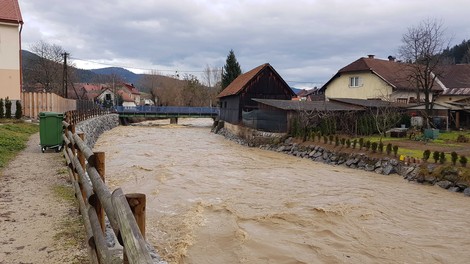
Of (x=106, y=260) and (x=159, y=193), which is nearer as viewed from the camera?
(x=106, y=260)

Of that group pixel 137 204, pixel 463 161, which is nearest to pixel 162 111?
pixel 463 161

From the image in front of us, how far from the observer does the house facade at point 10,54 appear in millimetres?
25156

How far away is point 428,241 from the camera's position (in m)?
8.43

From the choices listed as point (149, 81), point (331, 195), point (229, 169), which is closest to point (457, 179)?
point (331, 195)

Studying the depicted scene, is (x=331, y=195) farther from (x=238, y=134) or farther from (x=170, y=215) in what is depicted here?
(x=238, y=134)

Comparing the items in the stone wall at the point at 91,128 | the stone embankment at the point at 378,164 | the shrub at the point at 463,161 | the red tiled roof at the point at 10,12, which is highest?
the red tiled roof at the point at 10,12

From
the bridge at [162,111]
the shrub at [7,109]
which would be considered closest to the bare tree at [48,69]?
the bridge at [162,111]

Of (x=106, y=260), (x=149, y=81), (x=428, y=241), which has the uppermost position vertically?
(x=149, y=81)

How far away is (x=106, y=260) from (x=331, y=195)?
34.2 ft

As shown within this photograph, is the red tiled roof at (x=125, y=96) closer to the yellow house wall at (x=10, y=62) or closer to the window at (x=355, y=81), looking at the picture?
the window at (x=355, y=81)

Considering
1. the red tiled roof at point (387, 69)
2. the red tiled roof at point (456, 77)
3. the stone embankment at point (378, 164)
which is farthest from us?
the red tiled roof at point (456, 77)

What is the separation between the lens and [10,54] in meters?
25.4

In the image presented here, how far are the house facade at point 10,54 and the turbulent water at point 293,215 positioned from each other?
42.0 ft

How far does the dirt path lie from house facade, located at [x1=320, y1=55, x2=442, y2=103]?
3340 centimetres
